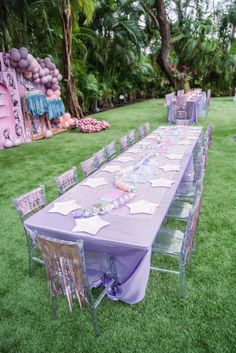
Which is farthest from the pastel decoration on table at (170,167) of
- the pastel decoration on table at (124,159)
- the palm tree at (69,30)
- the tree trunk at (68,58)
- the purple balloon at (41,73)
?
the tree trunk at (68,58)

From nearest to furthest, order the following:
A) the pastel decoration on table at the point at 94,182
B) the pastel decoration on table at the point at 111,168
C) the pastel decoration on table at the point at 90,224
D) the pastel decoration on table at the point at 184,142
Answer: the pastel decoration on table at the point at 90,224 → the pastel decoration on table at the point at 94,182 → the pastel decoration on table at the point at 111,168 → the pastel decoration on table at the point at 184,142

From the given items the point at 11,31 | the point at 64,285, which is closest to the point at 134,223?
the point at 64,285

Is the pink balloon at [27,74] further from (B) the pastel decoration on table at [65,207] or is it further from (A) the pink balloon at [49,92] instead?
(B) the pastel decoration on table at [65,207]

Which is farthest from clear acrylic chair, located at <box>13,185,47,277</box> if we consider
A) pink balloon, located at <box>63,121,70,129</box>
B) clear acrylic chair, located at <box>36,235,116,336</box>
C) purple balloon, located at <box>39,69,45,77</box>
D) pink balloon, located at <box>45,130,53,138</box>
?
pink balloon, located at <box>63,121,70,129</box>

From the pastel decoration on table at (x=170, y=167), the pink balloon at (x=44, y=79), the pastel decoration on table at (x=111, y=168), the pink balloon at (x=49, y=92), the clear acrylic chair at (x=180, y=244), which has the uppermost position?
the pink balloon at (x=44, y=79)

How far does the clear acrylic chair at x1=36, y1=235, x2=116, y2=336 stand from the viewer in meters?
1.96

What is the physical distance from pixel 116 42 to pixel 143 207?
13.2m

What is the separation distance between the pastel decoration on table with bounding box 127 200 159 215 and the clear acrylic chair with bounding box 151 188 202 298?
0.35 meters

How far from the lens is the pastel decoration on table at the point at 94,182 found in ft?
10.6

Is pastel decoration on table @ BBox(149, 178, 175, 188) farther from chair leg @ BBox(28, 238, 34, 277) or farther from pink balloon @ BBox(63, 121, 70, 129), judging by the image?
pink balloon @ BBox(63, 121, 70, 129)

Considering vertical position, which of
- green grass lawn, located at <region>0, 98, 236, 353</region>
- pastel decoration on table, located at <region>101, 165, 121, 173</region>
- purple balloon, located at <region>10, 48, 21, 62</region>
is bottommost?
green grass lawn, located at <region>0, 98, 236, 353</region>

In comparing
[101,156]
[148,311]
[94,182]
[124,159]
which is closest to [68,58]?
[101,156]

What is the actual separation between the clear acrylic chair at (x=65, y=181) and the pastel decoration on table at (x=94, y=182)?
0.25 metres

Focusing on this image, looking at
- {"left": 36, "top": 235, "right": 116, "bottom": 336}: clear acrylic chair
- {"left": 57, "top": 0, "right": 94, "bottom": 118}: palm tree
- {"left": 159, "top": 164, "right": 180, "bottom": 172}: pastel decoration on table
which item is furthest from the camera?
{"left": 57, "top": 0, "right": 94, "bottom": 118}: palm tree
